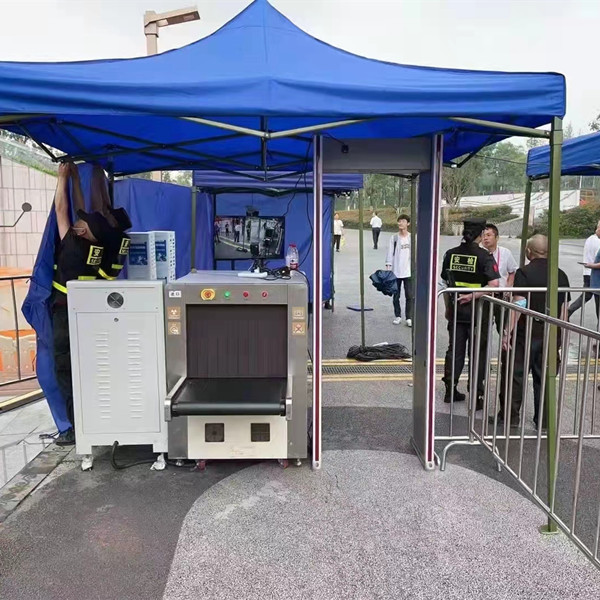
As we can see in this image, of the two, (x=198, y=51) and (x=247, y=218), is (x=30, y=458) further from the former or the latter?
(x=247, y=218)

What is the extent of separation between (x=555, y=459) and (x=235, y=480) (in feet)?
6.29

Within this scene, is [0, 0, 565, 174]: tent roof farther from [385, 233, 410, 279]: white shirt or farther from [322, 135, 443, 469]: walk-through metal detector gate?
[385, 233, 410, 279]: white shirt

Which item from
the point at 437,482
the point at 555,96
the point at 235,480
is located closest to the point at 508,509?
the point at 437,482

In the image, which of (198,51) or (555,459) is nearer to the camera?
(555,459)

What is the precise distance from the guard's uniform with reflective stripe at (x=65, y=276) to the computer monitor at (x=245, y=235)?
17.8ft

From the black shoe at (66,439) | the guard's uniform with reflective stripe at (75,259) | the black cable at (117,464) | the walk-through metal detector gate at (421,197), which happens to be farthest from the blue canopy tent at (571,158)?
the black shoe at (66,439)

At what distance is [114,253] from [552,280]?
3.06 m

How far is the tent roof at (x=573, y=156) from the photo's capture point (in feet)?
15.9

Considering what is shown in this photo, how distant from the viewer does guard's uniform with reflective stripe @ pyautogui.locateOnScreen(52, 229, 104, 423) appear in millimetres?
3793

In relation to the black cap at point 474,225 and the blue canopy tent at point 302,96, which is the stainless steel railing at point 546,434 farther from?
the black cap at point 474,225

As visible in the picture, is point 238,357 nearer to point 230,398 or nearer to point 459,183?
point 230,398

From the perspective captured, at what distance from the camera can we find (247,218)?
934 cm

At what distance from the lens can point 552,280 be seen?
2787 millimetres

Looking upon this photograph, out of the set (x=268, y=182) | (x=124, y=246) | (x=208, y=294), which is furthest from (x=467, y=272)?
(x=268, y=182)
